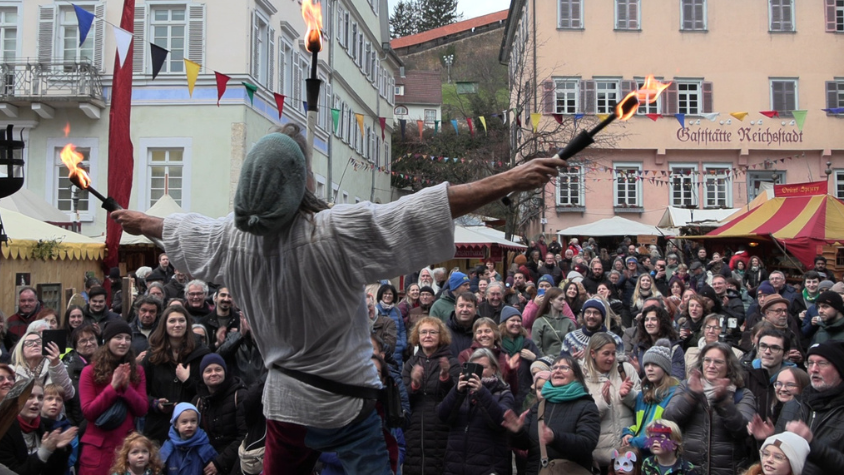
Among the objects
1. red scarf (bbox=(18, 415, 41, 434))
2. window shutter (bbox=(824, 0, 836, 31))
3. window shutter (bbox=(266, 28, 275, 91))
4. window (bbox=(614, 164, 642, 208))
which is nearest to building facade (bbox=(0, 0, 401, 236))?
window shutter (bbox=(266, 28, 275, 91))

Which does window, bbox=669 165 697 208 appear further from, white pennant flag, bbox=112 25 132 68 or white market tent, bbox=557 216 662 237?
white pennant flag, bbox=112 25 132 68

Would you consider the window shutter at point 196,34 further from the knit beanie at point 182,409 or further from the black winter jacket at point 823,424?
the black winter jacket at point 823,424

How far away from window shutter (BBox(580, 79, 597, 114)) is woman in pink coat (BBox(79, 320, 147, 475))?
28.8 metres

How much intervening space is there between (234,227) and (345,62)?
30024 mm

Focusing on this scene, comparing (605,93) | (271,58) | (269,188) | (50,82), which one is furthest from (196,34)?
(269,188)

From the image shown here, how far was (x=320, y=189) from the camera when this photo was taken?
2786 centimetres

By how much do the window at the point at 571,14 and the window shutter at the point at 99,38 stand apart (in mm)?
18530

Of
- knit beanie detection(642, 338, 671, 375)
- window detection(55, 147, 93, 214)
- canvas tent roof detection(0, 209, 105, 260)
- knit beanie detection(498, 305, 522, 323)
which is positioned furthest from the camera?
window detection(55, 147, 93, 214)

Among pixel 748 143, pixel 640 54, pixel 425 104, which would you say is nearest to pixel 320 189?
pixel 640 54

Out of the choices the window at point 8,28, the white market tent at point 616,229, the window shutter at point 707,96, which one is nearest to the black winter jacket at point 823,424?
the white market tent at point 616,229

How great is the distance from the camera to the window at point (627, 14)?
110 feet

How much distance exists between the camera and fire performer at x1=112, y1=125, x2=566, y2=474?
2783 mm

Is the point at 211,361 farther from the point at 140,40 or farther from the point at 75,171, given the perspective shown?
the point at 140,40

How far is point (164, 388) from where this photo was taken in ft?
21.4
